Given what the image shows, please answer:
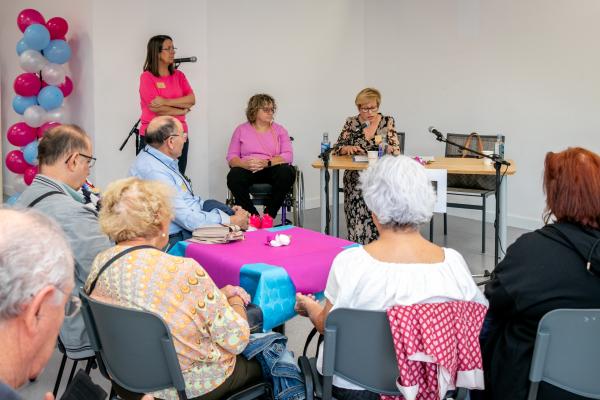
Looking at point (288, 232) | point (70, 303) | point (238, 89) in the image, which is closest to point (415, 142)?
point (238, 89)

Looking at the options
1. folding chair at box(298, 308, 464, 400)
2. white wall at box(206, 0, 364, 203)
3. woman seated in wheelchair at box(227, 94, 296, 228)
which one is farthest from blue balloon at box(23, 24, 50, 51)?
folding chair at box(298, 308, 464, 400)

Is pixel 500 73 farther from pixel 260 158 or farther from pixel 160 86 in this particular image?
pixel 160 86

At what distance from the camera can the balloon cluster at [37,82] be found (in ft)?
17.9

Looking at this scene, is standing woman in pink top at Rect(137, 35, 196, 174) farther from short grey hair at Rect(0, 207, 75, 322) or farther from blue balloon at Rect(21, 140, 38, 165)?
short grey hair at Rect(0, 207, 75, 322)

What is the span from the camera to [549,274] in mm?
1824

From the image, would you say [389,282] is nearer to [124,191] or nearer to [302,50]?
[124,191]

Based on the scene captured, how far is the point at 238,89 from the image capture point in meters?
6.49

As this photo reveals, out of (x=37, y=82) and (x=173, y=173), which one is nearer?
(x=173, y=173)

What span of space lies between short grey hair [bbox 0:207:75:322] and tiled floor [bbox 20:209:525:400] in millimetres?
1729

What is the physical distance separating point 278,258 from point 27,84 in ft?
13.1

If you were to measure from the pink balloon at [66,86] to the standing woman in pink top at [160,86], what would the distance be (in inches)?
32.6

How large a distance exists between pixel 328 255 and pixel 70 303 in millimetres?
1562

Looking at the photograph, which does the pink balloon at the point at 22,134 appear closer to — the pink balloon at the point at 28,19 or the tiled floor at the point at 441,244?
the pink balloon at the point at 28,19

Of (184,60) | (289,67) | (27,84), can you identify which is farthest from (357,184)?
(27,84)
